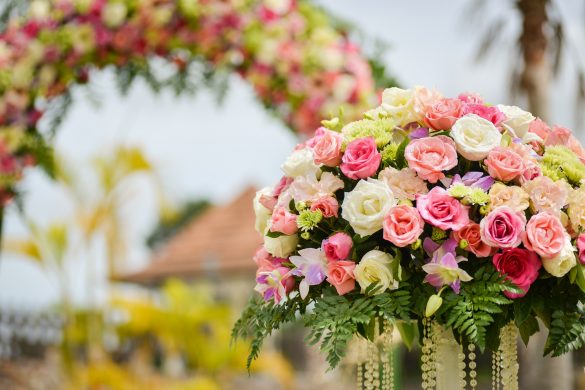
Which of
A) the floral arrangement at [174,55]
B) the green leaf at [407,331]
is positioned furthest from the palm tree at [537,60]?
the green leaf at [407,331]

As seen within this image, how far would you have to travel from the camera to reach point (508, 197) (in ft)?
6.98

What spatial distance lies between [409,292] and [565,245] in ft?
1.45

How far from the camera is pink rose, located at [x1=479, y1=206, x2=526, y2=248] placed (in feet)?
6.72

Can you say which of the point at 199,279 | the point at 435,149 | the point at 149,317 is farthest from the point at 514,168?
the point at 199,279

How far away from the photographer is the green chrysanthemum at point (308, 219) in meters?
2.19

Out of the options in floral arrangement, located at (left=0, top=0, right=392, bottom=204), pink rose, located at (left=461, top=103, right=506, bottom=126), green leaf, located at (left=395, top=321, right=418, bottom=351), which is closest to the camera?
pink rose, located at (left=461, top=103, right=506, bottom=126)

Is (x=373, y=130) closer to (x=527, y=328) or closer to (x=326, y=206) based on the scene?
(x=326, y=206)

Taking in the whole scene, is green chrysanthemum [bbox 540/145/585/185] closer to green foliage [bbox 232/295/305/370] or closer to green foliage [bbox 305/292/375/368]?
green foliage [bbox 305/292/375/368]

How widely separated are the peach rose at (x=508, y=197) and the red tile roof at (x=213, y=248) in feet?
46.2

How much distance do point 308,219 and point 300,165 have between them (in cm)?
22

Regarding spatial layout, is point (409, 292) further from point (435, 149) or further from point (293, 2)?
point (293, 2)

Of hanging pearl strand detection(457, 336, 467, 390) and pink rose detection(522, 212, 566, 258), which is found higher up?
pink rose detection(522, 212, 566, 258)

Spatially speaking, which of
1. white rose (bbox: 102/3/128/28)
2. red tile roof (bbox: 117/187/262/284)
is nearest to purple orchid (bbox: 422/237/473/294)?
white rose (bbox: 102/3/128/28)

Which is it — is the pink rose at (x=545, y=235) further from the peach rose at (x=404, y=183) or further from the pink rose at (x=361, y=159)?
the pink rose at (x=361, y=159)
